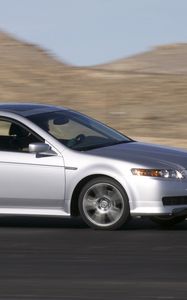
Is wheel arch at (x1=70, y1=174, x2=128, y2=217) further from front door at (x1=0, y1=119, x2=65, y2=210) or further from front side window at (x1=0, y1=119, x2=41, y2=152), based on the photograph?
front side window at (x1=0, y1=119, x2=41, y2=152)

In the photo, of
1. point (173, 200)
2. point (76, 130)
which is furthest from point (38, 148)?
point (173, 200)

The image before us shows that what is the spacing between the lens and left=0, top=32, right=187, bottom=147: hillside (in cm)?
3759

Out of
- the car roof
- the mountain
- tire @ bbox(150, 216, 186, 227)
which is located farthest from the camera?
the mountain

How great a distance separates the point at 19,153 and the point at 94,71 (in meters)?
30.9

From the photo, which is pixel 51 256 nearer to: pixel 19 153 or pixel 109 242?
pixel 109 242

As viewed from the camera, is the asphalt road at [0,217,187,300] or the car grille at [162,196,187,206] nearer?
the asphalt road at [0,217,187,300]

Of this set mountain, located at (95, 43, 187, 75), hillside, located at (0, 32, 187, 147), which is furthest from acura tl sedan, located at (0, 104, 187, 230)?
mountain, located at (95, 43, 187, 75)

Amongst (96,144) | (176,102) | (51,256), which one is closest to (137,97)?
(176,102)

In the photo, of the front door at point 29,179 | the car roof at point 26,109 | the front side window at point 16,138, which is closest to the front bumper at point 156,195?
the front door at point 29,179

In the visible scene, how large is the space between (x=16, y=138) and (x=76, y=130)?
1.04 m

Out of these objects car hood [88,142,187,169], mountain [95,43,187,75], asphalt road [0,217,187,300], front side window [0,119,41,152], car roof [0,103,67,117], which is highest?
mountain [95,43,187,75]

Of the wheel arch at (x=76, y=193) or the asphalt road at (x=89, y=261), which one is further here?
the wheel arch at (x=76, y=193)

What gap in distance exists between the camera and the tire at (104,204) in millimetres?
13758

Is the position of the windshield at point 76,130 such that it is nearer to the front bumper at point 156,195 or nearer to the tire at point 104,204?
the tire at point 104,204
